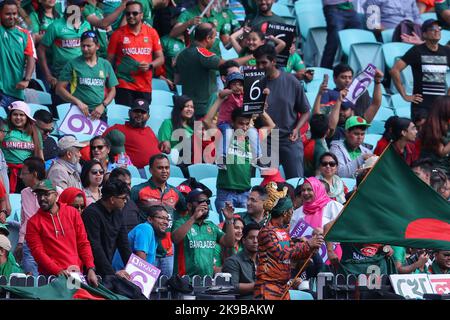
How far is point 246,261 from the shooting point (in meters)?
11.9

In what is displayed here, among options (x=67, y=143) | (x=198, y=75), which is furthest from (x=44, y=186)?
(x=198, y=75)

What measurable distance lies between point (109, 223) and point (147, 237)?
394 millimetres

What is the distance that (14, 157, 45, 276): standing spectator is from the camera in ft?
39.0

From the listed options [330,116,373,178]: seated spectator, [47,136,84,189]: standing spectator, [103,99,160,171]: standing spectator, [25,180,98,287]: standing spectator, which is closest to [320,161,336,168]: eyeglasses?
[330,116,373,178]: seated spectator

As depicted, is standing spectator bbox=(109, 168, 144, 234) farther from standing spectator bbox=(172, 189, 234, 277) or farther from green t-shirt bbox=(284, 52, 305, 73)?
green t-shirt bbox=(284, 52, 305, 73)

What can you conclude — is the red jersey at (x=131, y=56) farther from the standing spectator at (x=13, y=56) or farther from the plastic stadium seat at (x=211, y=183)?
the plastic stadium seat at (x=211, y=183)

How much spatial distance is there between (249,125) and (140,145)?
1.06m

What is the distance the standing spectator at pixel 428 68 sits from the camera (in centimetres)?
1644

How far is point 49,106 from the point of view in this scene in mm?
15422

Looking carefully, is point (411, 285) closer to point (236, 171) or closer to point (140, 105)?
point (236, 171)

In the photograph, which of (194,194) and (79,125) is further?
(79,125)

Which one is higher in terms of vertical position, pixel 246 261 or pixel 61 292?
pixel 61 292

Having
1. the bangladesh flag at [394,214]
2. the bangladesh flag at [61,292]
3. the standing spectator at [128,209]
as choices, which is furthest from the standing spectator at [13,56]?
the bangladesh flag at [394,214]
